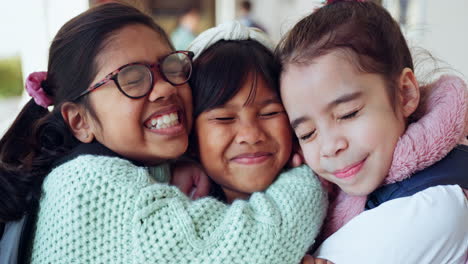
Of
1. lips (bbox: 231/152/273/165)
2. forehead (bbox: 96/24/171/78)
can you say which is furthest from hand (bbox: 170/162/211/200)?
forehead (bbox: 96/24/171/78)

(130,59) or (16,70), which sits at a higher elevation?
(130,59)

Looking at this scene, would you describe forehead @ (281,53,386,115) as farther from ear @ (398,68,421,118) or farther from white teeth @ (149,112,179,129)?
white teeth @ (149,112,179,129)

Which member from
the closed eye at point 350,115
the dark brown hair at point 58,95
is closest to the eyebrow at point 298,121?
the closed eye at point 350,115

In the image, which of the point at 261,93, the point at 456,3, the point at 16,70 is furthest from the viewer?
the point at 16,70

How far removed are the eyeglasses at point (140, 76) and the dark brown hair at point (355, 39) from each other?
1.16 feet

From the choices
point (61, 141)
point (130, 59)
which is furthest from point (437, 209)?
point (61, 141)

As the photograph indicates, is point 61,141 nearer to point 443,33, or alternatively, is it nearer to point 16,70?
point 443,33

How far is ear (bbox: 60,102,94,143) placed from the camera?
4.35 ft

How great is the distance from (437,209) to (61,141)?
1.13m

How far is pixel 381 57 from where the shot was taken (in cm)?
121

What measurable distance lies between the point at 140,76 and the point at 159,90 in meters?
0.07

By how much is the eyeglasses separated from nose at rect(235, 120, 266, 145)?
9.7 inches

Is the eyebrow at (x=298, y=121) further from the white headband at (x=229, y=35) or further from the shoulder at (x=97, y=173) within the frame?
the shoulder at (x=97, y=173)

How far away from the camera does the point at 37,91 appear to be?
4.50ft
